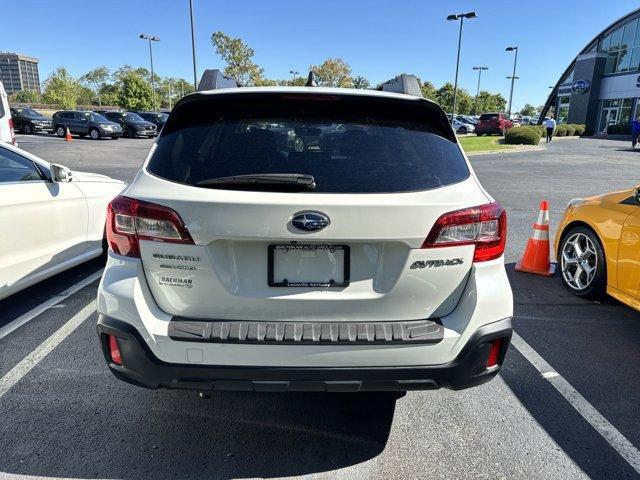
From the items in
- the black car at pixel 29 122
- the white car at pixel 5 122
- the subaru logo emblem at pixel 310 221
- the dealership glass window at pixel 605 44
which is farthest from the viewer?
the dealership glass window at pixel 605 44

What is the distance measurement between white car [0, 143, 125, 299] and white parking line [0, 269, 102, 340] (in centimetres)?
24

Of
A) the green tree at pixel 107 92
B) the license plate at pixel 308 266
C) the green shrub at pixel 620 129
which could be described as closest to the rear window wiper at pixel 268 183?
the license plate at pixel 308 266

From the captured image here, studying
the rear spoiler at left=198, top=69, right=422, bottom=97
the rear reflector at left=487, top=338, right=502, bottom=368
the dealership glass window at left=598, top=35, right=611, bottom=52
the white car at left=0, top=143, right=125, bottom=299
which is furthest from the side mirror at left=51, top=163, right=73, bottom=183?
the dealership glass window at left=598, top=35, right=611, bottom=52

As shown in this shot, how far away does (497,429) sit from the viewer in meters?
2.77

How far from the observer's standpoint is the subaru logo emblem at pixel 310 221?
6.75ft

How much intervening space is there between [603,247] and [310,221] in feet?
11.6

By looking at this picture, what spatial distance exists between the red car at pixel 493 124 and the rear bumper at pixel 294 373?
41.4 metres

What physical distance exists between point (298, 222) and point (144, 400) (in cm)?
175

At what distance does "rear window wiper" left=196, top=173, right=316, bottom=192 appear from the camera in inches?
84.2

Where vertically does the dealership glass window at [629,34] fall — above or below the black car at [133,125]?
above

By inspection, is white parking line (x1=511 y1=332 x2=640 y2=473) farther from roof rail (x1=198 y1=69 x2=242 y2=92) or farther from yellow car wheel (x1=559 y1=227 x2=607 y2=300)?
roof rail (x1=198 y1=69 x2=242 y2=92)

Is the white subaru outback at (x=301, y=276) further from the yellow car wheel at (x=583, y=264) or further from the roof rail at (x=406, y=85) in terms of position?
the yellow car wheel at (x=583, y=264)

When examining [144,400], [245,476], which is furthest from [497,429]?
[144,400]

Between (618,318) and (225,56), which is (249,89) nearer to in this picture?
(618,318)
